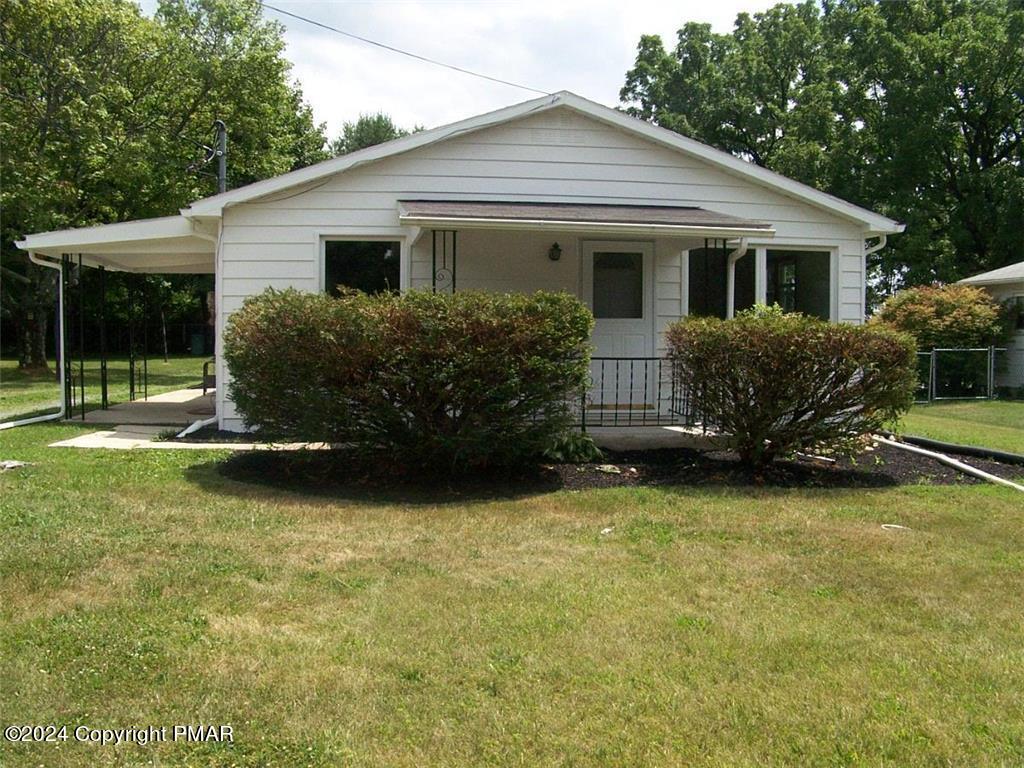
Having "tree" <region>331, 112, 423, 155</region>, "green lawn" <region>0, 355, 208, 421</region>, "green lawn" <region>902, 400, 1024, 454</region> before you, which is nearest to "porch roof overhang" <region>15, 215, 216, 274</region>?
"green lawn" <region>0, 355, 208, 421</region>

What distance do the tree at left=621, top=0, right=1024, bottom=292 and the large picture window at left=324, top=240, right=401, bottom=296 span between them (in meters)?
20.4

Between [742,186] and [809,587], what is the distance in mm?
6924

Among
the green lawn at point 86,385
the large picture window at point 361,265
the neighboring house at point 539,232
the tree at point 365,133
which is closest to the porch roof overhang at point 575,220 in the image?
the neighboring house at point 539,232

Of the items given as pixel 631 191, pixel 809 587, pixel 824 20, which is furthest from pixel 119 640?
pixel 824 20

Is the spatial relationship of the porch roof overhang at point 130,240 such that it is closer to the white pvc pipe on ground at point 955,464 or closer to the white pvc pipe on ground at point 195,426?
the white pvc pipe on ground at point 195,426

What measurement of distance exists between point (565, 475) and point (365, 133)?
32.0 metres

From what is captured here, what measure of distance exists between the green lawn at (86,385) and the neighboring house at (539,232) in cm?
397

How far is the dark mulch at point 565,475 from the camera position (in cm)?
709

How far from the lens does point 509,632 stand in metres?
3.82

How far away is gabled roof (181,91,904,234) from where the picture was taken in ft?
31.0

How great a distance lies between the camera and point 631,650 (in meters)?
3.64

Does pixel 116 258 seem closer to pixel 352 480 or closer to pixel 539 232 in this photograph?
pixel 539 232

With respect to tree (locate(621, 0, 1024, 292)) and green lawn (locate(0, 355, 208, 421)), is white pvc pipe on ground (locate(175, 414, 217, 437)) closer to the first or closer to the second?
green lawn (locate(0, 355, 208, 421))

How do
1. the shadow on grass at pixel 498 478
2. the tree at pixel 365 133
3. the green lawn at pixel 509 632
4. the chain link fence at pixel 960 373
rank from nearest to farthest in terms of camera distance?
the green lawn at pixel 509 632
the shadow on grass at pixel 498 478
the chain link fence at pixel 960 373
the tree at pixel 365 133
